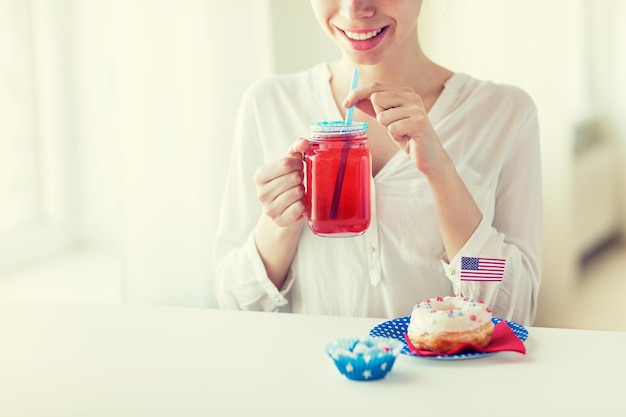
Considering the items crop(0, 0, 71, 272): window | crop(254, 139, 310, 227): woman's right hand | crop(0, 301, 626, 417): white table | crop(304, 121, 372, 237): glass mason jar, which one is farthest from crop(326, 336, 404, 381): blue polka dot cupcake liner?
crop(0, 0, 71, 272): window

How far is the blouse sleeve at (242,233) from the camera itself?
1940 mm

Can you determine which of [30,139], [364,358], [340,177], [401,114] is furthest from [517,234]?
[30,139]

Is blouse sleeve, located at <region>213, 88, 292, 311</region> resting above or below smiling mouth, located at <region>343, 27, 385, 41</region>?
below

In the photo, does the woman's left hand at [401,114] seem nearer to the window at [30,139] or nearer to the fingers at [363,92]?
the fingers at [363,92]

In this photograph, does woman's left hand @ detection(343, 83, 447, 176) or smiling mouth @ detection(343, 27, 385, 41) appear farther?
smiling mouth @ detection(343, 27, 385, 41)

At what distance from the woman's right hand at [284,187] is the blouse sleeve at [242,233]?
10.5 inches

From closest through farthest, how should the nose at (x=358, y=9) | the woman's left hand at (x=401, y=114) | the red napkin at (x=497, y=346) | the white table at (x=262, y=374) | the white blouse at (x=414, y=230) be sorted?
the white table at (x=262, y=374) < the red napkin at (x=497, y=346) < the woman's left hand at (x=401, y=114) < the nose at (x=358, y=9) < the white blouse at (x=414, y=230)

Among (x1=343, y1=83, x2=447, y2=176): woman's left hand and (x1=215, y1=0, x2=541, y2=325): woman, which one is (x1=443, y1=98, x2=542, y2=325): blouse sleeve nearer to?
(x1=215, y1=0, x2=541, y2=325): woman

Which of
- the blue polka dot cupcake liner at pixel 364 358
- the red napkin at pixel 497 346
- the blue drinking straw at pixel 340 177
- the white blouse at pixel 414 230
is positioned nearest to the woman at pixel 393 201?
the white blouse at pixel 414 230

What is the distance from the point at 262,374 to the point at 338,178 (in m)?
0.36

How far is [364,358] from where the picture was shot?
1287mm

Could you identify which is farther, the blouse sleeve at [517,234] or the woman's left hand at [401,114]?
the blouse sleeve at [517,234]

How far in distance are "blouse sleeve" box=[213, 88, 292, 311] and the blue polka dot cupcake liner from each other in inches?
23.1

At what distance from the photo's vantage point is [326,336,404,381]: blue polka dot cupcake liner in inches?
50.9
